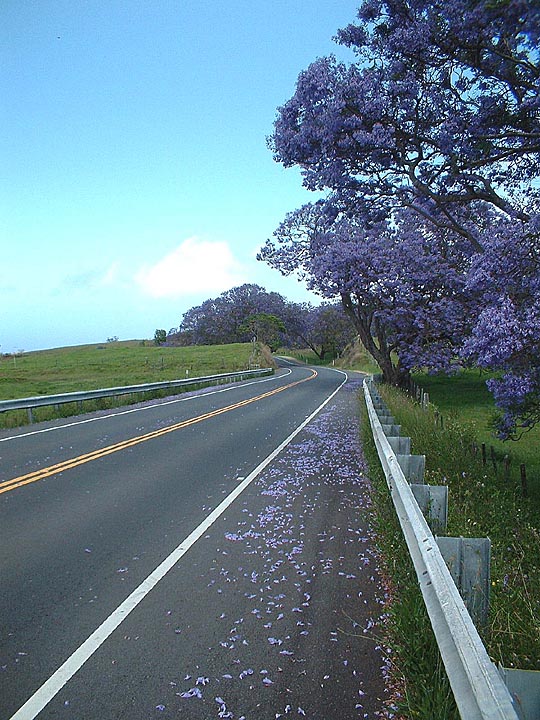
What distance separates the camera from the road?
3.73 m

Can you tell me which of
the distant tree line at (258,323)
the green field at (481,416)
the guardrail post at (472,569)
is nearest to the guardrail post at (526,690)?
the guardrail post at (472,569)

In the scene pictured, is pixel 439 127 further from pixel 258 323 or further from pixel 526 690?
pixel 258 323

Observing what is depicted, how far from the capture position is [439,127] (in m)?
11.9

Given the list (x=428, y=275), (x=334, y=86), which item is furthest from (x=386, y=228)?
(x=334, y=86)

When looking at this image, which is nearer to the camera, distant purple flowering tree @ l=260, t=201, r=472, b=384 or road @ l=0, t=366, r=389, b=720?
road @ l=0, t=366, r=389, b=720

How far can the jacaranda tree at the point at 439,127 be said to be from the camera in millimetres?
10430

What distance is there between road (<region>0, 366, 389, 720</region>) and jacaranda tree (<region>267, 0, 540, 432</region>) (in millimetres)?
4197

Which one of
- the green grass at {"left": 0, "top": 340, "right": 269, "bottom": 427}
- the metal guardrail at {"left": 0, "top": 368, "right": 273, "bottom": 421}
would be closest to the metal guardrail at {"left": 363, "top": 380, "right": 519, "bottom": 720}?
the metal guardrail at {"left": 0, "top": 368, "right": 273, "bottom": 421}

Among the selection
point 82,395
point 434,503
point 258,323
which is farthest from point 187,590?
point 258,323

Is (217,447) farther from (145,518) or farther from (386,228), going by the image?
(386,228)

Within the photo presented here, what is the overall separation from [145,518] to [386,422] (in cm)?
516

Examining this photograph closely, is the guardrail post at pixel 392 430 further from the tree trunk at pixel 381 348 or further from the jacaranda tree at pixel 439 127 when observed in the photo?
the tree trunk at pixel 381 348

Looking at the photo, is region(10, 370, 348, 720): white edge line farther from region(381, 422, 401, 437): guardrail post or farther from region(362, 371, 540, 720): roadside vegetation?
region(381, 422, 401, 437): guardrail post

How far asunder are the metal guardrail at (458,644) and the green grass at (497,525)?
1.31ft
